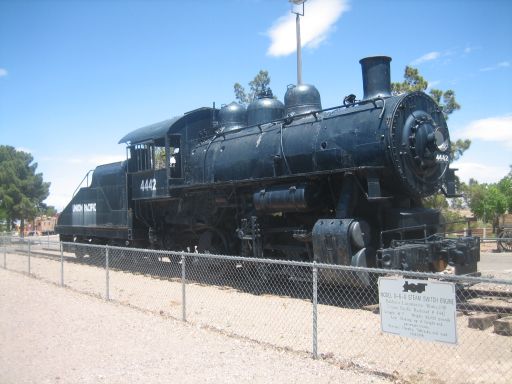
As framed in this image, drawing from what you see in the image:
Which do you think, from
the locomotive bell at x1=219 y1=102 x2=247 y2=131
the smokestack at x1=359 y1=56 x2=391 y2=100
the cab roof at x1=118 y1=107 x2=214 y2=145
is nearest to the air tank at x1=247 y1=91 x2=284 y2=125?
the locomotive bell at x1=219 y1=102 x2=247 y2=131

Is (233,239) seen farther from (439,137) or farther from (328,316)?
(439,137)

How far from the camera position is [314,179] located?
9734 millimetres

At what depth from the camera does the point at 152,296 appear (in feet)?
34.6

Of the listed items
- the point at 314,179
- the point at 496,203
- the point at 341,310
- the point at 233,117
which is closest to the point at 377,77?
the point at 314,179

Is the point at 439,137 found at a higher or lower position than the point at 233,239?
higher

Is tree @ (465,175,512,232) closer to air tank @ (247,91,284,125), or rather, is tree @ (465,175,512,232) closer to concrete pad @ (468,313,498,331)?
air tank @ (247,91,284,125)

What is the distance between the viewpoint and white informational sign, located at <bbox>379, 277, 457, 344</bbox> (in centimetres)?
452

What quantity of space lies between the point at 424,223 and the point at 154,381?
617cm

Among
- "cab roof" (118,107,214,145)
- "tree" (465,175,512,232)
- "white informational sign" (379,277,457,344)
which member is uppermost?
"cab roof" (118,107,214,145)

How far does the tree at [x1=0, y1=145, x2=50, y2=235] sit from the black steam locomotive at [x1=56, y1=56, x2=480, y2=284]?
146 feet

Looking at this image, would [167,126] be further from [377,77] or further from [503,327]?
[503,327]

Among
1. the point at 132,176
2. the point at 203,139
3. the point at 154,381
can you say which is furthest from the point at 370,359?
the point at 132,176

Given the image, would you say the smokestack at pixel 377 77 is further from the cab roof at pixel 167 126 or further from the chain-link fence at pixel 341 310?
the cab roof at pixel 167 126

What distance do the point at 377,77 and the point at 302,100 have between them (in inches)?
83.3
